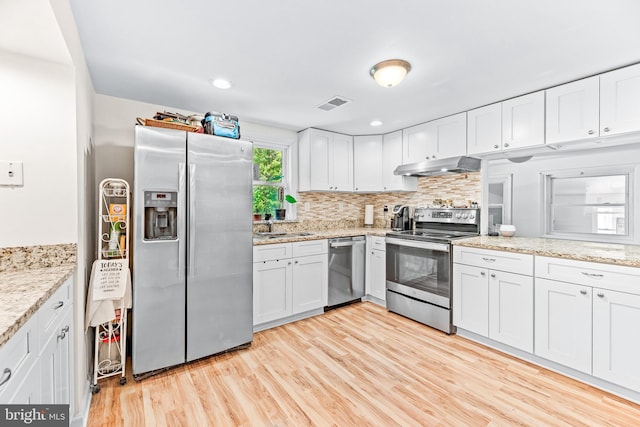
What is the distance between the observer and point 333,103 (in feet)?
9.32

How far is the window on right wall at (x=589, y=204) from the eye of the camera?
2307 mm

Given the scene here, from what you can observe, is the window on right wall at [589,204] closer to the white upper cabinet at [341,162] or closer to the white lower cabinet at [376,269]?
the white lower cabinet at [376,269]

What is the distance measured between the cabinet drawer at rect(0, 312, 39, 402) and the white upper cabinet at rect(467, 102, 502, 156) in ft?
11.0

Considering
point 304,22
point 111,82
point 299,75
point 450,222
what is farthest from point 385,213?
point 111,82

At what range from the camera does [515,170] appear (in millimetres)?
2875

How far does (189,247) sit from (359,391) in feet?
5.13

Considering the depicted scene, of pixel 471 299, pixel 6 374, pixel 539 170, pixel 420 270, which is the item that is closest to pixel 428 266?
pixel 420 270

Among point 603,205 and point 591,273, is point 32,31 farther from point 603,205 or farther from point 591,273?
point 603,205

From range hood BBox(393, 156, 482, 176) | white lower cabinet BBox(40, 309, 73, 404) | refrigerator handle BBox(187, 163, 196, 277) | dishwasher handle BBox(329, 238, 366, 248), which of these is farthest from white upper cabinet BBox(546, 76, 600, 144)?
white lower cabinet BBox(40, 309, 73, 404)

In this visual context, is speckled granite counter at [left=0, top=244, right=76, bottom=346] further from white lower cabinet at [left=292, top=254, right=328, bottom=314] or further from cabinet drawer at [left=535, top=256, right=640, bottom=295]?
cabinet drawer at [left=535, top=256, right=640, bottom=295]

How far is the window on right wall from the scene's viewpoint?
231 centimetres

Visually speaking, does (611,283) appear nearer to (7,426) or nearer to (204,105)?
(7,426)

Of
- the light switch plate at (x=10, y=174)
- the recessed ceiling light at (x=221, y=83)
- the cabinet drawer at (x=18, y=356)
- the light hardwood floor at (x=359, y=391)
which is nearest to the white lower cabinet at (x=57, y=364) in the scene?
the cabinet drawer at (x=18, y=356)

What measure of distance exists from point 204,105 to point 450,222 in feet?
9.53
